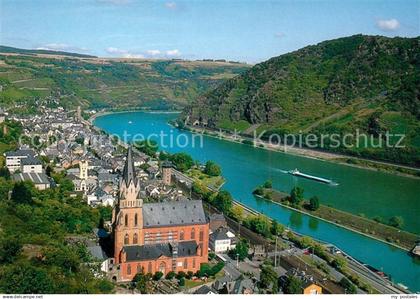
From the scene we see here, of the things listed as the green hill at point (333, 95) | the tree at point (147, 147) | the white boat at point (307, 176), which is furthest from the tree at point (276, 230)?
the green hill at point (333, 95)

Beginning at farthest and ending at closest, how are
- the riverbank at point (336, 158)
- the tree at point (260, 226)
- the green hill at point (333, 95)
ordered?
1. the green hill at point (333, 95)
2. the riverbank at point (336, 158)
3. the tree at point (260, 226)

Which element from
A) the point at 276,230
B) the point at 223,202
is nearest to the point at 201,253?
the point at 276,230

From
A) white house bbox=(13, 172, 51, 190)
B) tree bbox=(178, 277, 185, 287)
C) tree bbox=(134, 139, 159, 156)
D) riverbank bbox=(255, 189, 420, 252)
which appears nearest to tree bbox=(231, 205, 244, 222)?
riverbank bbox=(255, 189, 420, 252)

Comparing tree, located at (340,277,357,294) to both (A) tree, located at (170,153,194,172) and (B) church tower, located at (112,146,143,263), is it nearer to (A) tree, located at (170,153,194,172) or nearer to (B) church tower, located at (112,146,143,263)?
(B) church tower, located at (112,146,143,263)

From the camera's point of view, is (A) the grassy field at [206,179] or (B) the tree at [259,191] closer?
(B) the tree at [259,191]

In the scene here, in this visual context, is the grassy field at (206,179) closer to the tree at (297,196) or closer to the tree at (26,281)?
the tree at (297,196)

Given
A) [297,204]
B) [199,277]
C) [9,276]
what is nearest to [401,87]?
[297,204]
